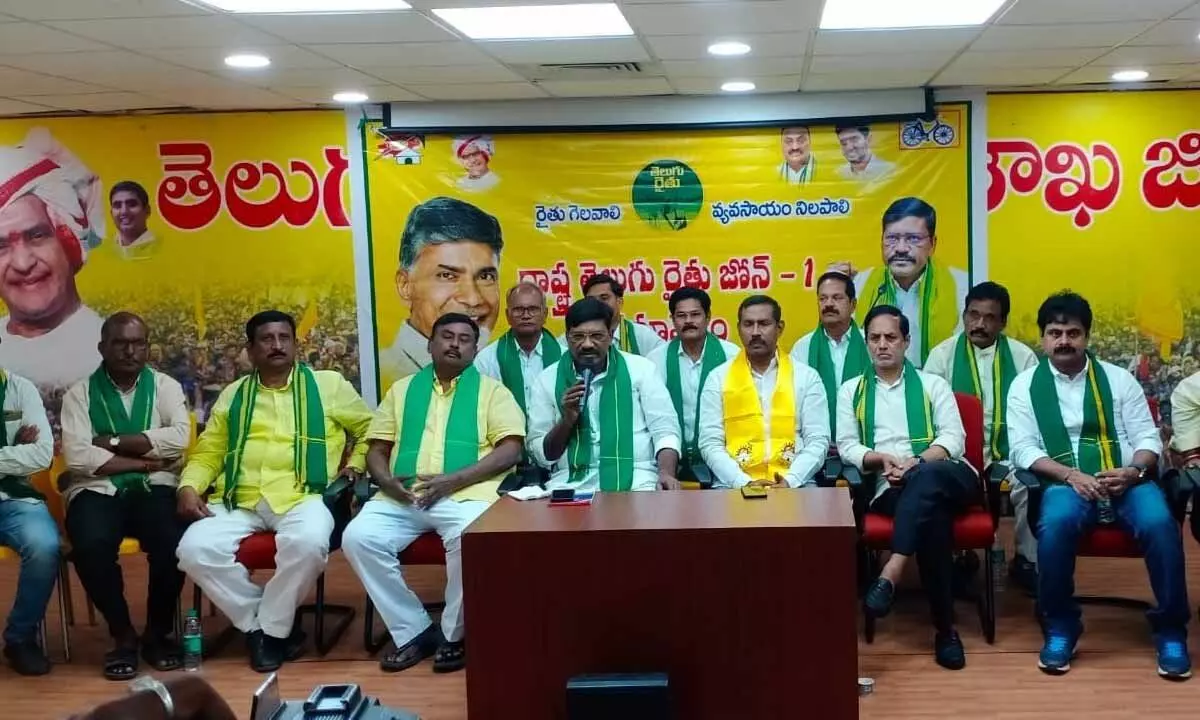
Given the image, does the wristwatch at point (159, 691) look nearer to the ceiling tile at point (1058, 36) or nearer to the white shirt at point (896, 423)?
the white shirt at point (896, 423)

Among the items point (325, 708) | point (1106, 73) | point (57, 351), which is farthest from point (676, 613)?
point (57, 351)

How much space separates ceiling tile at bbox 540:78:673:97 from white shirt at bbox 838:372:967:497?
6.65 ft

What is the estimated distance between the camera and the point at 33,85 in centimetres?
529

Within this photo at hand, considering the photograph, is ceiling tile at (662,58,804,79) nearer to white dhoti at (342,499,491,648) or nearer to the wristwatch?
white dhoti at (342,499,491,648)

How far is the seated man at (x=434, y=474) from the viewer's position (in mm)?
4273

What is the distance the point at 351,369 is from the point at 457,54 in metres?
2.32

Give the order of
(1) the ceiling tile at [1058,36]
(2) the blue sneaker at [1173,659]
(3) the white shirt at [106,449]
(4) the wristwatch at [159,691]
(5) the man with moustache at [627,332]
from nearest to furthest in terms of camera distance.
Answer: (4) the wristwatch at [159,691] → (2) the blue sneaker at [1173,659] → (1) the ceiling tile at [1058,36] → (3) the white shirt at [106,449] → (5) the man with moustache at [627,332]

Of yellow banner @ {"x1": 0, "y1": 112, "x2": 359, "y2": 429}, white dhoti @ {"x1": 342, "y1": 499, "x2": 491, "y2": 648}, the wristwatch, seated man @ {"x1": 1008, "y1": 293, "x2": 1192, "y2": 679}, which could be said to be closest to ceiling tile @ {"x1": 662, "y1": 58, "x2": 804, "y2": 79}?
seated man @ {"x1": 1008, "y1": 293, "x2": 1192, "y2": 679}

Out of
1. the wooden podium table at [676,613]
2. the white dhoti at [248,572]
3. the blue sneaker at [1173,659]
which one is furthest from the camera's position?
the white dhoti at [248,572]

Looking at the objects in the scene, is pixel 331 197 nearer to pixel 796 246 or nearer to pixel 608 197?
pixel 608 197

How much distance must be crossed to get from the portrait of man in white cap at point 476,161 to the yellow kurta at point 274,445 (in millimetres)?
1914

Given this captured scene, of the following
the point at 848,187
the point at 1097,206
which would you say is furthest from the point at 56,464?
the point at 1097,206

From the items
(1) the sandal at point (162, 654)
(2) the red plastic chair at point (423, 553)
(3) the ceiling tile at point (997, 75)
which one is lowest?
(1) the sandal at point (162, 654)

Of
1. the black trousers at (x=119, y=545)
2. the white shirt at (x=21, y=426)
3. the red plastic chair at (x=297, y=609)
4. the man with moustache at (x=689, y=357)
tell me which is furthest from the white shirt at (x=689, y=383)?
the white shirt at (x=21, y=426)
